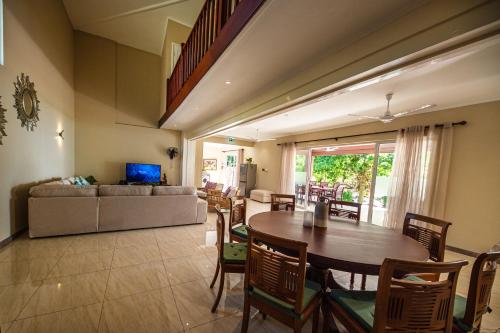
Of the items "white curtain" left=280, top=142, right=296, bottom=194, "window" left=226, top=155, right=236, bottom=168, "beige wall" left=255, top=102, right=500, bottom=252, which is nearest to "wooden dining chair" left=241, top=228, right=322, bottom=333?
"beige wall" left=255, top=102, right=500, bottom=252

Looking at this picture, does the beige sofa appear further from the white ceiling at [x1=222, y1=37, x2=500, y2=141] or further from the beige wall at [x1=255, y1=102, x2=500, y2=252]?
the beige wall at [x1=255, y1=102, x2=500, y2=252]

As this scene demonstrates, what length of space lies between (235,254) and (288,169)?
5373 millimetres

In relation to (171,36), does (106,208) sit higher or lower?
lower

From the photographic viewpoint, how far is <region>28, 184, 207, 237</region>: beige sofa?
2.99m

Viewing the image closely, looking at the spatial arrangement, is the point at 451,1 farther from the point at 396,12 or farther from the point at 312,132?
the point at 312,132

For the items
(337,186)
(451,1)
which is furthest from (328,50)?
(337,186)

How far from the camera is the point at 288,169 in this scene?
7035 mm

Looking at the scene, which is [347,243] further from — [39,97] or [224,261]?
[39,97]

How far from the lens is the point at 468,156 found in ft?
11.2

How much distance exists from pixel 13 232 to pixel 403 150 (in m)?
6.77

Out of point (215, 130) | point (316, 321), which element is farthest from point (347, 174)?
point (316, 321)

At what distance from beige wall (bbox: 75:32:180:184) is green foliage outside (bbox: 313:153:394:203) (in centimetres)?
576

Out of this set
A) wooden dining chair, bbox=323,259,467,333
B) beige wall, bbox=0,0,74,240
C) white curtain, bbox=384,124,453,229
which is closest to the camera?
wooden dining chair, bbox=323,259,467,333

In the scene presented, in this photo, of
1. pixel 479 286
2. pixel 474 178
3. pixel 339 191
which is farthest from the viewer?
pixel 339 191
